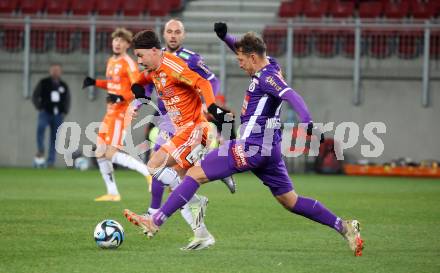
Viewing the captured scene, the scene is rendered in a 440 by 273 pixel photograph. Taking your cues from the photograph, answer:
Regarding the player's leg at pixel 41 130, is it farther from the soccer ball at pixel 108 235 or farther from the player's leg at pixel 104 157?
the soccer ball at pixel 108 235

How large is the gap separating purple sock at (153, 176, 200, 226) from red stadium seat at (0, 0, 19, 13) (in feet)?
59.3

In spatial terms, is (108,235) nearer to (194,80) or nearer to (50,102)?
(194,80)

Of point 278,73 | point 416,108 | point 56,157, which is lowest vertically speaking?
point 56,157

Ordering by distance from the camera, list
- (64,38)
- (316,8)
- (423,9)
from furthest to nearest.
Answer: (316,8)
(64,38)
(423,9)

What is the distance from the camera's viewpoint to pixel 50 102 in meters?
23.7

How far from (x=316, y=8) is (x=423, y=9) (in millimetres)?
2728

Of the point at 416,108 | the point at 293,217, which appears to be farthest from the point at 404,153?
the point at 293,217

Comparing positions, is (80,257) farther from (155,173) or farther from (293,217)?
(293,217)

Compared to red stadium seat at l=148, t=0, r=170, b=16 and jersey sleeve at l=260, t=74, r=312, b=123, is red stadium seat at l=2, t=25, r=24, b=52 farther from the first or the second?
jersey sleeve at l=260, t=74, r=312, b=123

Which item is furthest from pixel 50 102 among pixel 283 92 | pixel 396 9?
pixel 283 92

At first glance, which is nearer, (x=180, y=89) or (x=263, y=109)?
(x=263, y=109)

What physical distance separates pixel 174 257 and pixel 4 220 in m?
3.58

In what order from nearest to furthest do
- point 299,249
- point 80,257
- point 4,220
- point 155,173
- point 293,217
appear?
point 80,257 → point 299,249 → point 155,173 → point 4,220 → point 293,217

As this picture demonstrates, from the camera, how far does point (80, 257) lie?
8.71 metres
